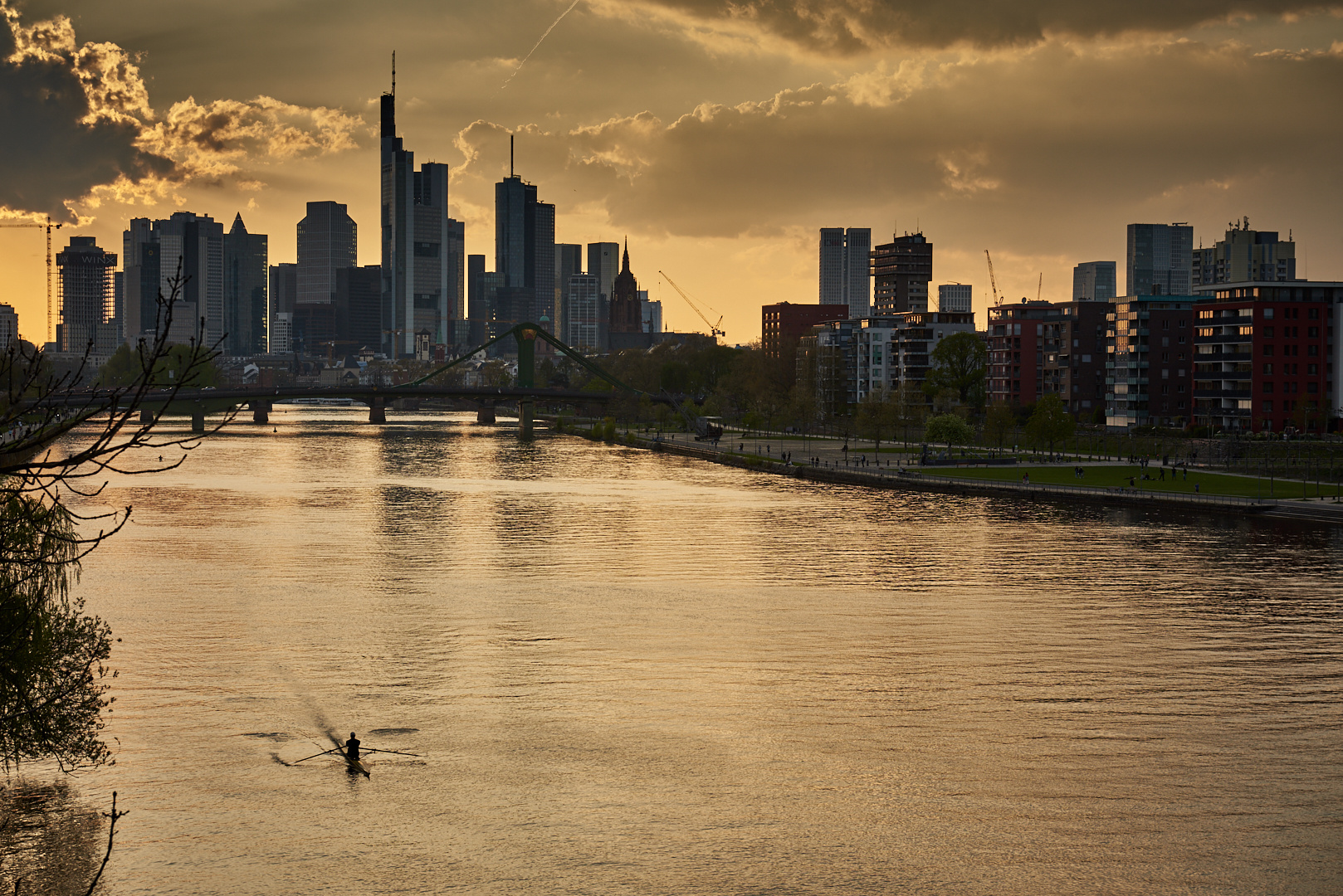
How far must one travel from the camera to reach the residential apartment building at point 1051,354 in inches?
5458

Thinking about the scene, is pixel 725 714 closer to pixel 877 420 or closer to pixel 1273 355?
pixel 877 420

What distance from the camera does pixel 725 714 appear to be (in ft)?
90.1

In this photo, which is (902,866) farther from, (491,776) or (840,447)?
(840,447)

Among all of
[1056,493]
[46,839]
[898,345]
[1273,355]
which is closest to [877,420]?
[1273,355]

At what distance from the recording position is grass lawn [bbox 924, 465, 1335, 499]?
73562 mm

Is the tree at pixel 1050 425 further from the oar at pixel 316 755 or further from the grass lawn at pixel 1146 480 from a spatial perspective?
the oar at pixel 316 755

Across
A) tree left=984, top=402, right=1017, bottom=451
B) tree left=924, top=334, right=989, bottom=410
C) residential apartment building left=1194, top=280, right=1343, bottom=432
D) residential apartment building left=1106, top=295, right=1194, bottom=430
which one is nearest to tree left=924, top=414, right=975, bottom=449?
tree left=984, top=402, right=1017, bottom=451

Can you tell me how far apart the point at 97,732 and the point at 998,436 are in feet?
318

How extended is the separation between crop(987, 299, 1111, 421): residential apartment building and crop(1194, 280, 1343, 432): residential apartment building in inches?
719

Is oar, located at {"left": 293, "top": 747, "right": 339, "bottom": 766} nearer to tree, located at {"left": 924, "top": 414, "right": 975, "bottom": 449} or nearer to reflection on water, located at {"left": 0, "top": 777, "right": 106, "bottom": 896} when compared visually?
reflection on water, located at {"left": 0, "top": 777, "right": 106, "bottom": 896}

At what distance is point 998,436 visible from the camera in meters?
113

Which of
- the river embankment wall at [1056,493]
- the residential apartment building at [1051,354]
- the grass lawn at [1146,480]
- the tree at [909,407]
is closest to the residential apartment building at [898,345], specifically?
the residential apartment building at [1051,354]

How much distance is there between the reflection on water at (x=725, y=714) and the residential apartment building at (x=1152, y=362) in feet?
246

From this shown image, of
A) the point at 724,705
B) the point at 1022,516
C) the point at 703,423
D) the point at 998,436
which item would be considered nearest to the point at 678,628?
the point at 724,705
